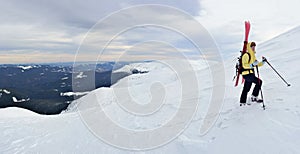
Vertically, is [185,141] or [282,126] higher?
[282,126]

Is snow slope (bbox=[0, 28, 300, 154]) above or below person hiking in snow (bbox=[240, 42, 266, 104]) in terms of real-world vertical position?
below

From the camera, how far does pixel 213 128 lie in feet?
25.1

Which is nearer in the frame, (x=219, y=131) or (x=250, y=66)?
(x=219, y=131)

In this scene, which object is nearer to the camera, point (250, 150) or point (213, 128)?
point (250, 150)

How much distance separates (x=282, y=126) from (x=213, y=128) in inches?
84.6

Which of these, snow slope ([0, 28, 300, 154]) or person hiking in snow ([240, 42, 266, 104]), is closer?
snow slope ([0, 28, 300, 154])

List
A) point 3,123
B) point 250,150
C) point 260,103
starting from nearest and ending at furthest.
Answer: point 250,150 < point 260,103 < point 3,123

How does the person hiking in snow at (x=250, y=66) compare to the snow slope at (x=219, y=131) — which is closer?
the snow slope at (x=219, y=131)

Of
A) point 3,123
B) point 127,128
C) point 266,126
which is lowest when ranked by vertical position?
point 3,123

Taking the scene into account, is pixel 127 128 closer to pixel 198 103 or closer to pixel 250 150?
pixel 198 103

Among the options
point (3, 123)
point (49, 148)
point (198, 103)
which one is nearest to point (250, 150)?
point (198, 103)

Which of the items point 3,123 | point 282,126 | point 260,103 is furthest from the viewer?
point 3,123

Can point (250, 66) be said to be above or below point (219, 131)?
above

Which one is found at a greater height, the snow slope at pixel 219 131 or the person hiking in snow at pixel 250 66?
the person hiking in snow at pixel 250 66
